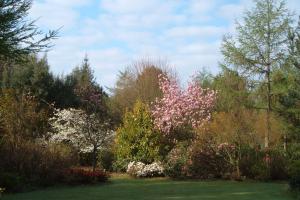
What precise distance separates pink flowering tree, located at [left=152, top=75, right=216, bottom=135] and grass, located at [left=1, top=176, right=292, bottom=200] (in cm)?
800

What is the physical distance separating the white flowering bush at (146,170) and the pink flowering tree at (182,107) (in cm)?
401

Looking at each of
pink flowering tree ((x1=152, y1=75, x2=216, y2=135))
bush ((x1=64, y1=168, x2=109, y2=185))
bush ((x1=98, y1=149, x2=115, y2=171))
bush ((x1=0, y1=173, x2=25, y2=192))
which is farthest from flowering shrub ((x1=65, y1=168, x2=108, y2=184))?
pink flowering tree ((x1=152, y1=75, x2=216, y2=135))

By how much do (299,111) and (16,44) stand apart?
15.5 meters

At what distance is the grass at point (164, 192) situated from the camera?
1468 cm

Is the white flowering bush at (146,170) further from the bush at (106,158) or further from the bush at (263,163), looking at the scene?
the bush at (263,163)

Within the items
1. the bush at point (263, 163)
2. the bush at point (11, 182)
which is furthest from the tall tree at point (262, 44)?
the bush at point (11, 182)

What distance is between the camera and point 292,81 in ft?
75.3

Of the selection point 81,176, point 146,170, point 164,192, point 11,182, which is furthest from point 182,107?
point 11,182

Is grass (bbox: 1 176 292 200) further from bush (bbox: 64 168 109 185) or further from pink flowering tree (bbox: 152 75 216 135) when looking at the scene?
pink flowering tree (bbox: 152 75 216 135)

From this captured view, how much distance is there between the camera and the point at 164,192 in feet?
52.5

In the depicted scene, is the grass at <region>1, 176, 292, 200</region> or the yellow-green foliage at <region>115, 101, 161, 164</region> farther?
the yellow-green foliage at <region>115, 101, 161, 164</region>

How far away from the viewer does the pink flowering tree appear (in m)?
27.3

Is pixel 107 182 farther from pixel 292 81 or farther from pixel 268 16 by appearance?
pixel 268 16

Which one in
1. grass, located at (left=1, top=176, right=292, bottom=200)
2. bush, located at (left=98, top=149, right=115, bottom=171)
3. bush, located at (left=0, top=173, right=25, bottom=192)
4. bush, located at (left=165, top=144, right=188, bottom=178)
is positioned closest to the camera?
grass, located at (left=1, top=176, right=292, bottom=200)
